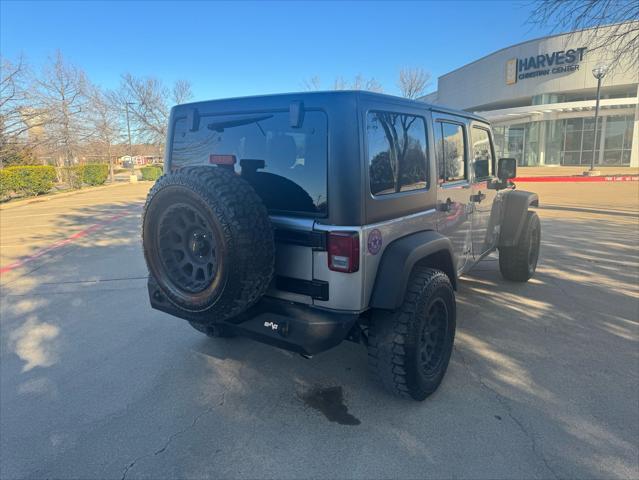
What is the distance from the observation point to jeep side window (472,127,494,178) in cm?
411

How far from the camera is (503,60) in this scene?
39500 millimetres

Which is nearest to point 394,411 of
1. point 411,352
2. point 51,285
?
point 411,352

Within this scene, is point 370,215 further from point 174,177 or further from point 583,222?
point 583,222

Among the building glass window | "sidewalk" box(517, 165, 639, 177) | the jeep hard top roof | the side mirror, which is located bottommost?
"sidewalk" box(517, 165, 639, 177)

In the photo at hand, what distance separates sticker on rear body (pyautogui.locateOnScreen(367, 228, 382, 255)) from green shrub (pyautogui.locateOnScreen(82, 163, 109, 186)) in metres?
29.0

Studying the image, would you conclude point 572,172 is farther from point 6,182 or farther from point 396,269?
point 6,182

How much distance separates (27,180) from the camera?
19.5m

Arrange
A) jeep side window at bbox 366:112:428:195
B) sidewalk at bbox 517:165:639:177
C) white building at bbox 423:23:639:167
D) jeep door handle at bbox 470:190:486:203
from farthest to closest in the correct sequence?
white building at bbox 423:23:639:167 → sidewalk at bbox 517:165:639:177 → jeep door handle at bbox 470:190:486:203 → jeep side window at bbox 366:112:428:195

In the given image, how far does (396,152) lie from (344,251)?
0.87 m

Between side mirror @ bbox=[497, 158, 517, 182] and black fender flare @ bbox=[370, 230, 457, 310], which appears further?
side mirror @ bbox=[497, 158, 517, 182]

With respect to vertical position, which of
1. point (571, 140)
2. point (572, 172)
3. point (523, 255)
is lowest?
point (523, 255)

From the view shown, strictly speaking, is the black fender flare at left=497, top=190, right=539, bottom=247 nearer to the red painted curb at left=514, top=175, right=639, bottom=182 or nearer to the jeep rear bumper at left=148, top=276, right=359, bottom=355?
the jeep rear bumper at left=148, top=276, right=359, bottom=355

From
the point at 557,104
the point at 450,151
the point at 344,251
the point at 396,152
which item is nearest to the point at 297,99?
the point at 396,152

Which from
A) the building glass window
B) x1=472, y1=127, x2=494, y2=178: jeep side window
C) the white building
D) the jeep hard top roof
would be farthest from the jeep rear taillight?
the white building
